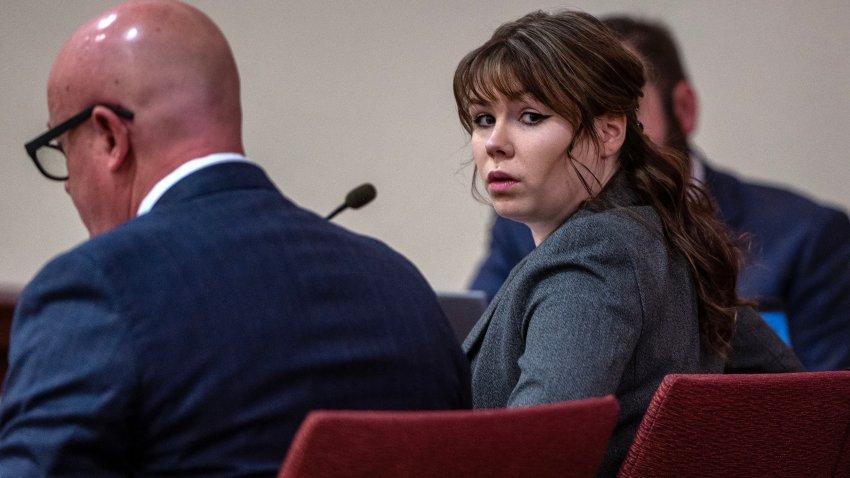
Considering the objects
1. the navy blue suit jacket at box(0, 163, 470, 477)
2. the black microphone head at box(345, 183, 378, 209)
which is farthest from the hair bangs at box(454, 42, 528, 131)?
the navy blue suit jacket at box(0, 163, 470, 477)

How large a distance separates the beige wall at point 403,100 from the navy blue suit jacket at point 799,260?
1161 millimetres

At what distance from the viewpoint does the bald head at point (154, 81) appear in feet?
4.37

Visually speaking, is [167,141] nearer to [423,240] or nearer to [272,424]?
[272,424]

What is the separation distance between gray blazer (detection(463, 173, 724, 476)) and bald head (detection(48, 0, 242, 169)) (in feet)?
1.41

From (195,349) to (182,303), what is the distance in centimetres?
5

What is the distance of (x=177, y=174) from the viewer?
1.31m

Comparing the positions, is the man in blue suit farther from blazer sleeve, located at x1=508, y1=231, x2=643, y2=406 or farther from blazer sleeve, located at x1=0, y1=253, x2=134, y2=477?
blazer sleeve, located at x1=0, y1=253, x2=134, y2=477

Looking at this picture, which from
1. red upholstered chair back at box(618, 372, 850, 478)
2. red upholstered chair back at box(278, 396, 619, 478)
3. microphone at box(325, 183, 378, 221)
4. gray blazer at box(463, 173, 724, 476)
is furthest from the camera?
microphone at box(325, 183, 378, 221)

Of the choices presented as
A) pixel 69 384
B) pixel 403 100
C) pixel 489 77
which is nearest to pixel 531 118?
pixel 489 77

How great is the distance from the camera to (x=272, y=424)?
115cm

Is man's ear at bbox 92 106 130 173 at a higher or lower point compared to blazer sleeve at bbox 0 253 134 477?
higher

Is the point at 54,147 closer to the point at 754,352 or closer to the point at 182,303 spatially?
the point at 182,303

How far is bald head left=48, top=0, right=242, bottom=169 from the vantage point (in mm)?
1332

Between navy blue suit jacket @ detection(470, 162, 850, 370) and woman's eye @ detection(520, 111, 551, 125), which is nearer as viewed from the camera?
woman's eye @ detection(520, 111, 551, 125)
